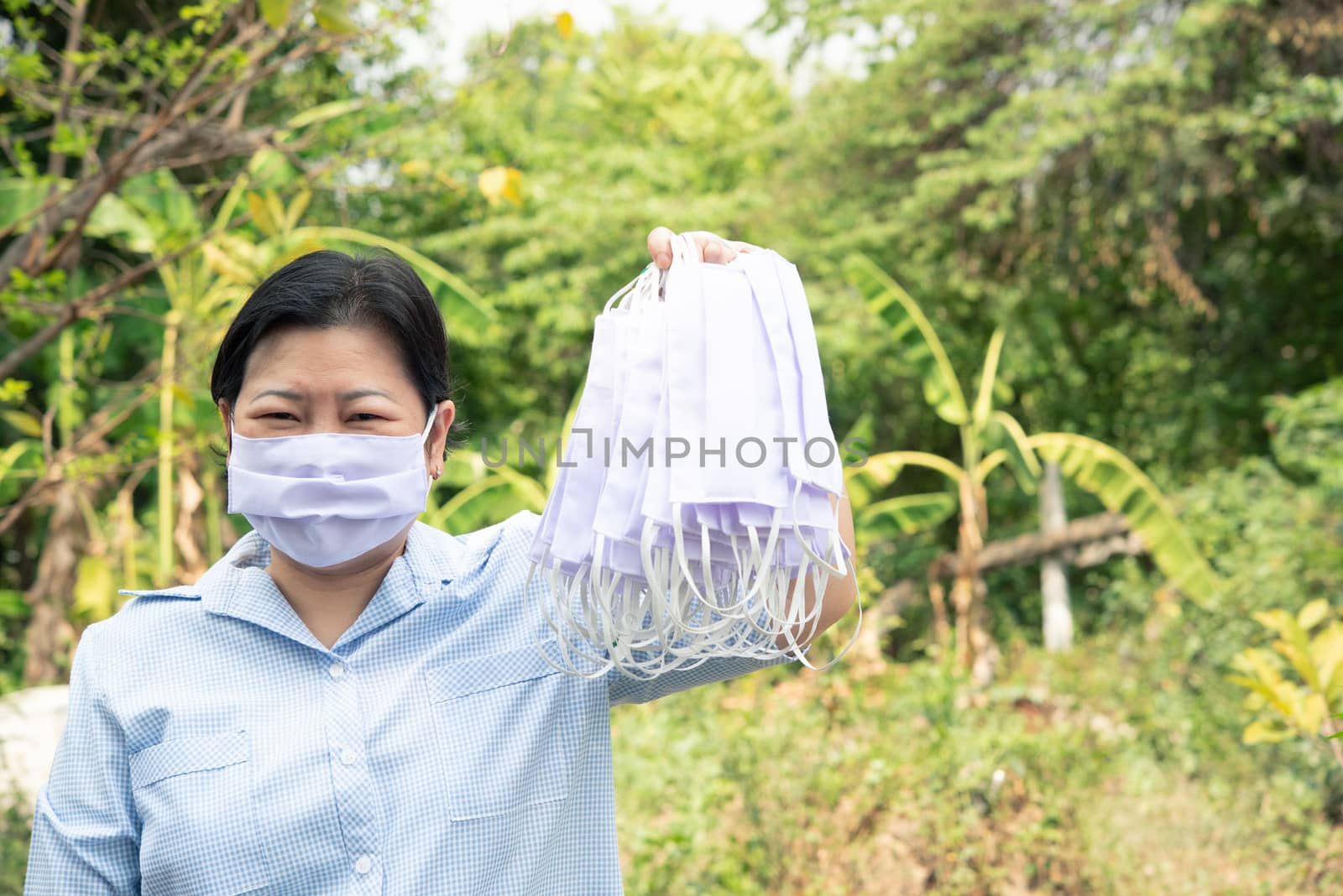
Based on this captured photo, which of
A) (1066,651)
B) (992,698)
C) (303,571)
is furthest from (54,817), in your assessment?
(1066,651)

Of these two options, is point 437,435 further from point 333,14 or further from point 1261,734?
point 1261,734

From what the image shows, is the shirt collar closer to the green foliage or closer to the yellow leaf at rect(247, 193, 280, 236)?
the yellow leaf at rect(247, 193, 280, 236)

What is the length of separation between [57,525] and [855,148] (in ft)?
21.0

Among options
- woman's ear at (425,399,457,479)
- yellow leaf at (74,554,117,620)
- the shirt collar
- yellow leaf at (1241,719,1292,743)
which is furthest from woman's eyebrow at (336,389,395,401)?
yellow leaf at (74,554,117,620)

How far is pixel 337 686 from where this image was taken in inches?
51.2

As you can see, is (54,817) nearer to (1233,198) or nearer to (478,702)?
(478,702)

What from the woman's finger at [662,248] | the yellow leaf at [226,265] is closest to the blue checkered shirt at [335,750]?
the woman's finger at [662,248]

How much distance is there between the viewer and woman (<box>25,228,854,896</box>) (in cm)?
123

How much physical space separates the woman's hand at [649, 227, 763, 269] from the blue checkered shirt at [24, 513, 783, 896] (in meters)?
0.44

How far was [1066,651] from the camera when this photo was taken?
7930mm

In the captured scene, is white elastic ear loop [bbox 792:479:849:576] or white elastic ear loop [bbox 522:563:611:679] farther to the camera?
white elastic ear loop [bbox 522:563:611:679]

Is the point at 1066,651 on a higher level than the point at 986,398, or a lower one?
lower

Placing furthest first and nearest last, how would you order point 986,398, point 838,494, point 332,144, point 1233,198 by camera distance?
point 1233,198 → point 986,398 → point 332,144 → point 838,494

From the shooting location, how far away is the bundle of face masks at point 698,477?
1141mm
